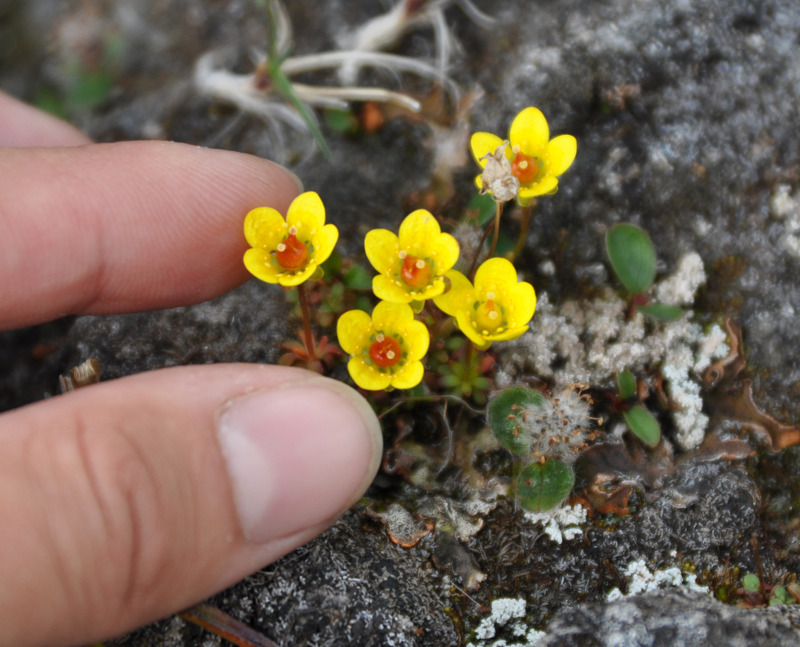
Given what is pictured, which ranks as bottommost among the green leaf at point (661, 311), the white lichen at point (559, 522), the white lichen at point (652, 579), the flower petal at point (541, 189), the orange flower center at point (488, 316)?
the white lichen at point (652, 579)

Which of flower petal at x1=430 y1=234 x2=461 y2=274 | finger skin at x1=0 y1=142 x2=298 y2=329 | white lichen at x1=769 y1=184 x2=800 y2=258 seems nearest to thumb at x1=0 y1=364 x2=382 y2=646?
flower petal at x1=430 y1=234 x2=461 y2=274

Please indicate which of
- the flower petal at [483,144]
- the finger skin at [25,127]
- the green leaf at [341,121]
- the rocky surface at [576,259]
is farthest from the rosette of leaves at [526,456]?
the finger skin at [25,127]

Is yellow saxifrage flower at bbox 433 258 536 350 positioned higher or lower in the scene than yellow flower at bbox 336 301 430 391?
higher

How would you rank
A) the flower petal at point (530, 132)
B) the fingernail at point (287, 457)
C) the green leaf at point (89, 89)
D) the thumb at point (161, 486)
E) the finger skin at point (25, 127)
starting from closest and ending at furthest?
1. the thumb at point (161, 486)
2. the fingernail at point (287, 457)
3. the flower petal at point (530, 132)
4. the finger skin at point (25, 127)
5. the green leaf at point (89, 89)

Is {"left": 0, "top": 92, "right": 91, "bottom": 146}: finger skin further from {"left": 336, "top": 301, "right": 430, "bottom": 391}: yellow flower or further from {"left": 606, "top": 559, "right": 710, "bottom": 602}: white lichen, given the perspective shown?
{"left": 606, "top": 559, "right": 710, "bottom": 602}: white lichen

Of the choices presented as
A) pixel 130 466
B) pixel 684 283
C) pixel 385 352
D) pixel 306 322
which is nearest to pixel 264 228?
pixel 306 322

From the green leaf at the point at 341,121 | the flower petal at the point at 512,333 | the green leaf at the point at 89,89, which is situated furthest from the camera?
the green leaf at the point at 89,89

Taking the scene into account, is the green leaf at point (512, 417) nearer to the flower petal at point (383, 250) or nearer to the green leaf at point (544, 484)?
the green leaf at point (544, 484)
